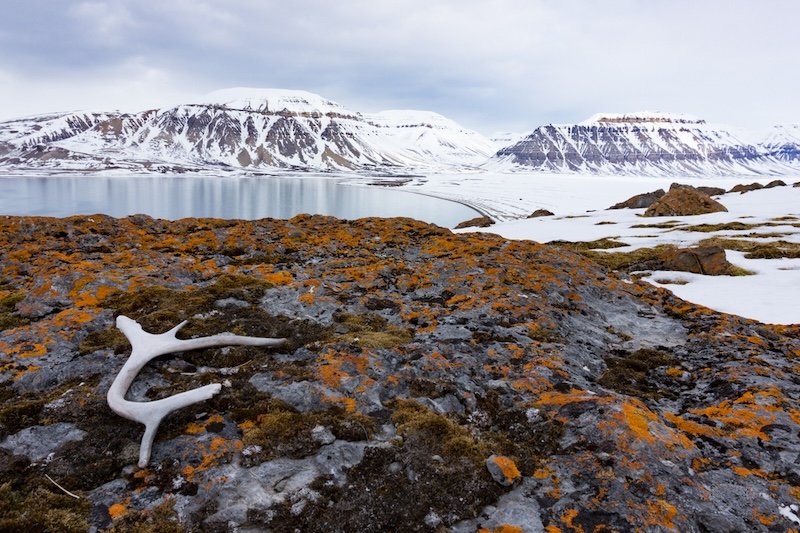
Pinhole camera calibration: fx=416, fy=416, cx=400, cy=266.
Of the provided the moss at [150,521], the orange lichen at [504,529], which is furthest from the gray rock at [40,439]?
the orange lichen at [504,529]

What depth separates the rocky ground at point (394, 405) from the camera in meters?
3.50

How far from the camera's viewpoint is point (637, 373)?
6.17 metres

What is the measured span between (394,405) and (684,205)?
49901 millimetres

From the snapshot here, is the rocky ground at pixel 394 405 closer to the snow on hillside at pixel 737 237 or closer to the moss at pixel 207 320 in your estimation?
the moss at pixel 207 320

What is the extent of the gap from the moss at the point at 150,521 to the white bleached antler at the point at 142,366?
0.58 meters

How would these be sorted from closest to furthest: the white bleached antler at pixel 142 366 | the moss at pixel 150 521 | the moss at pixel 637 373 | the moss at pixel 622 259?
the moss at pixel 150 521 < the white bleached antler at pixel 142 366 < the moss at pixel 637 373 < the moss at pixel 622 259

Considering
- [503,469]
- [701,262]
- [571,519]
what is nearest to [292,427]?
[503,469]

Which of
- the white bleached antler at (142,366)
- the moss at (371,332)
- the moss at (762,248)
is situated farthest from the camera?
the moss at (762,248)

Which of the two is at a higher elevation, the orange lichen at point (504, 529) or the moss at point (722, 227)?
the moss at point (722, 227)

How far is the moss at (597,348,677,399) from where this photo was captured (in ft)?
18.6

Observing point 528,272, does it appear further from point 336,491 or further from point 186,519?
point 186,519

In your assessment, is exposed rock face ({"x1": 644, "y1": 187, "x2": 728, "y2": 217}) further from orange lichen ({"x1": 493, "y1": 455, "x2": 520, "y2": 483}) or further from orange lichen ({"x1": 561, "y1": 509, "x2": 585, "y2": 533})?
orange lichen ({"x1": 561, "y1": 509, "x2": 585, "y2": 533})

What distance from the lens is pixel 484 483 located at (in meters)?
3.81

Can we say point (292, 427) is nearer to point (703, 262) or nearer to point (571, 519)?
point (571, 519)
